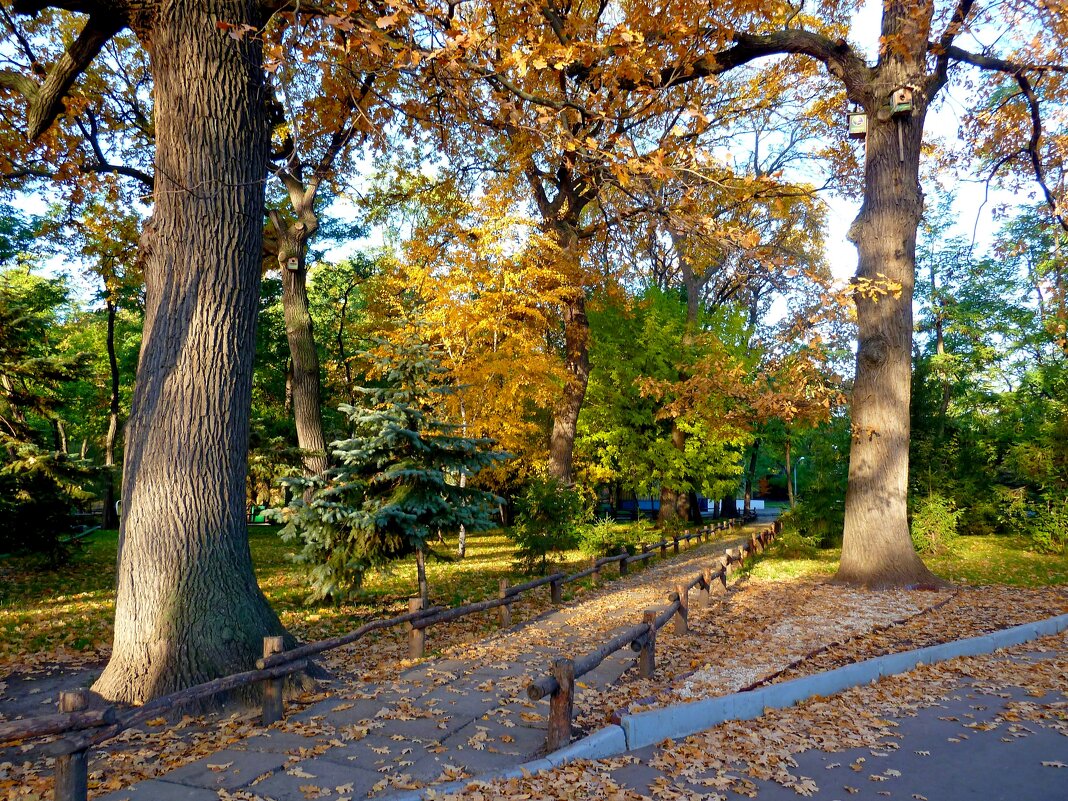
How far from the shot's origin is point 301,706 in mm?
6578

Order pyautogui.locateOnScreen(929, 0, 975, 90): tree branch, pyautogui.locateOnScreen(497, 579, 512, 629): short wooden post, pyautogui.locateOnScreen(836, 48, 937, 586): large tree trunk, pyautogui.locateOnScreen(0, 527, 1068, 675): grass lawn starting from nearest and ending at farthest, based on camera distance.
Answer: pyautogui.locateOnScreen(0, 527, 1068, 675): grass lawn < pyautogui.locateOnScreen(497, 579, 512, 629): short wooden post < pyautogui.locateOnScreen(929, 0, 975, 90): tree branch < pyautogui.locateOnScreen(836, 48, 937, 586): large tree trunk

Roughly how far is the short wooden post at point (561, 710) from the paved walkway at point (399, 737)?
0.64 feet

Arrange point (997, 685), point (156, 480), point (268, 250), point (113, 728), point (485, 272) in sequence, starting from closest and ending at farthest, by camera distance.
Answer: point (113, 728), point (156, 480), point (997, 685), point (268, 250), point (485, 272)

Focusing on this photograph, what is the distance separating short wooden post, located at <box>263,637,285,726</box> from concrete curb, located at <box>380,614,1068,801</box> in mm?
2064

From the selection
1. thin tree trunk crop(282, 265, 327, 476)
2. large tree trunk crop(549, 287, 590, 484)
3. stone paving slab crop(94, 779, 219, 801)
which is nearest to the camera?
stone paving slab crop(94, 779, 219, 801)

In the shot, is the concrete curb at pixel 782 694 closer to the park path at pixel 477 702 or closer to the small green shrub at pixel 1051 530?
the park path at pixel 477 702

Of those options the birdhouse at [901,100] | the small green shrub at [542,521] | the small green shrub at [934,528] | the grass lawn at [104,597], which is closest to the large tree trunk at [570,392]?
the grass lawn at [104,597]

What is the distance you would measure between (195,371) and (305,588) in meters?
8.20

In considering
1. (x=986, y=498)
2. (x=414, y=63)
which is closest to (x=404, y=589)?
(x=414, y=63)

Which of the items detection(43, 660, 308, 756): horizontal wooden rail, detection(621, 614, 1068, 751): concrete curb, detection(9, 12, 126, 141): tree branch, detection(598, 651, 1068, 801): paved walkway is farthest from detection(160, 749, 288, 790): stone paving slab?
detection(9, 12, 126, 141): tree branch

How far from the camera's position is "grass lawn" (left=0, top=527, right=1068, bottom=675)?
9.91 metres

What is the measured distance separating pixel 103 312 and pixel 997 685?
112ft

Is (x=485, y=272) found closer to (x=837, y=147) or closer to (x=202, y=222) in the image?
(x=837, y=147)

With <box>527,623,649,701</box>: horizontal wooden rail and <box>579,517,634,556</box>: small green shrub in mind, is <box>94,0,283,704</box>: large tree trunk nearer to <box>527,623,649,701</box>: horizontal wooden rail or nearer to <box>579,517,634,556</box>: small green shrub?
<box>527,623,649,701</box>: horizontal wooden rail
